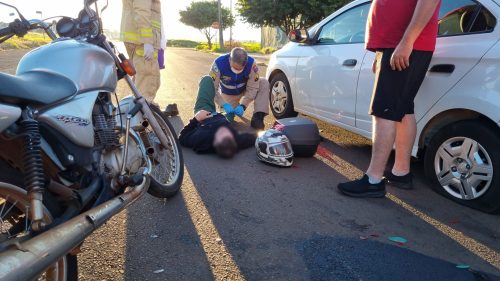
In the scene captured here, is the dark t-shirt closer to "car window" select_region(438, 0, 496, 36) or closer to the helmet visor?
the helmet visor

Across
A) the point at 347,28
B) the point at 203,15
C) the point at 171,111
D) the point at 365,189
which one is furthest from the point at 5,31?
the point at 203,15

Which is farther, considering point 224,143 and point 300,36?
point 300,36

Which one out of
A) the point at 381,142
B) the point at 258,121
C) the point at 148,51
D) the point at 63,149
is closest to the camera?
the point at 63,149

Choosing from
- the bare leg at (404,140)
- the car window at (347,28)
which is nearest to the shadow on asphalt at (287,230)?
the bare leg at (404,140)

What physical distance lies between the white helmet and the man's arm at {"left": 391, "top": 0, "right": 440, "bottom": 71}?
4.40ft

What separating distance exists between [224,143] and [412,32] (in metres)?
2.17

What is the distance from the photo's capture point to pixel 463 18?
311 cm

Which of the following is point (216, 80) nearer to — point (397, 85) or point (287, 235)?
point (397, 85)

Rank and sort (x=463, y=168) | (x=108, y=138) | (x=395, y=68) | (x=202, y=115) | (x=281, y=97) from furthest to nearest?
1. (x=281, y=97)
2. (x=202, y=115)
3. (x=463, y=168)
4. (x=395, y=68)
5. (x=108, y=138)

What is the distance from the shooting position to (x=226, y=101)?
5.31 metres

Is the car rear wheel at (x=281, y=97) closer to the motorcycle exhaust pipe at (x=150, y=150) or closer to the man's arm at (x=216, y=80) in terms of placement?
the man's arm at (x=216, y=80)

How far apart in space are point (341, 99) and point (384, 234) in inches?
69.9

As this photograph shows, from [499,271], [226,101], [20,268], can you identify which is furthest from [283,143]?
[20,268]

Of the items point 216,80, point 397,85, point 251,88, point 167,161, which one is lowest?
point 167,161
